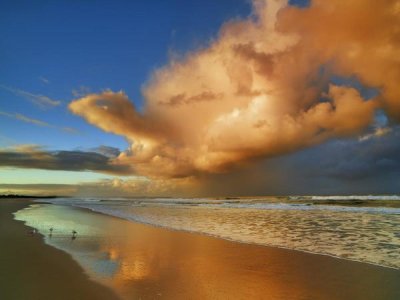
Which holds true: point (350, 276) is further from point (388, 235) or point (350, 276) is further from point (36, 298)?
point (388, 235)

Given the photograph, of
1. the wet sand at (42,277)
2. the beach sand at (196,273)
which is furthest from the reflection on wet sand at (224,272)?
the wet sand at (42,277)

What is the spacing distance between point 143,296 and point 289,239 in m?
11.1

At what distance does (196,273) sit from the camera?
9.95 m

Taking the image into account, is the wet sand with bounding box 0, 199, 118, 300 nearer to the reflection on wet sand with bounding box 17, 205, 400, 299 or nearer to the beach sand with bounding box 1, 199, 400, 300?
the beach sand with bounding box 1, 199, 400, 300

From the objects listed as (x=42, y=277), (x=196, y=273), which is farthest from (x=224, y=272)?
(x=42, y=277)

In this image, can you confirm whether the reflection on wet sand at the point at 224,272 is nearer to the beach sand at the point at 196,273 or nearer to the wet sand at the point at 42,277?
the beach sand at the point at 196,273

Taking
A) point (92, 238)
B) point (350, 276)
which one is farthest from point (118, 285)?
point (92, 238)

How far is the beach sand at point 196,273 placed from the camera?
8078 millimetres

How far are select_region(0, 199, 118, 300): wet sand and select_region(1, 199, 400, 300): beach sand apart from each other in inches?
1.0

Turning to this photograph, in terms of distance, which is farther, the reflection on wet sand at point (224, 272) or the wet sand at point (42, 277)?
the reflection on wet sand at point (224, 272)

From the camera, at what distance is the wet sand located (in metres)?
7.72

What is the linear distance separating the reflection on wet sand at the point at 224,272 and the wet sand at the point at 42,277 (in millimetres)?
454

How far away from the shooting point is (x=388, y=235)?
18031mm

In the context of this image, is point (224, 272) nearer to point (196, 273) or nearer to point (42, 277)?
point (196, 273)
